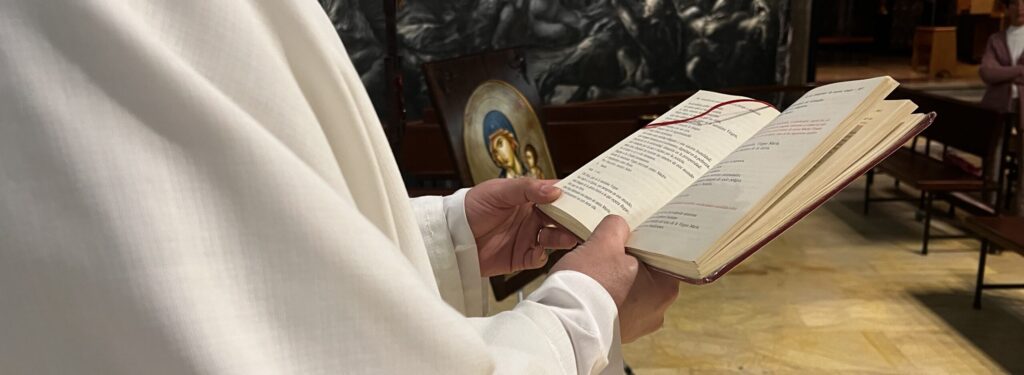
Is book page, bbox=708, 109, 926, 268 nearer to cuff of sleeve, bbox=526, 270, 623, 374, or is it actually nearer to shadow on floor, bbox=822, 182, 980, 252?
cuff of sleeve, bbox=526, 270, 623, 374

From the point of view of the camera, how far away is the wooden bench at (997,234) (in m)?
3.93

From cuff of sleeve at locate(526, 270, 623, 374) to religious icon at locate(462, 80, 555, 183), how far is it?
1852 mm

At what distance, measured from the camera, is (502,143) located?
3.13 meters

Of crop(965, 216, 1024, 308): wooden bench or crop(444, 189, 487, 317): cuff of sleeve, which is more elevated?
crop(444, 189, 487, 317): cuff of sleeve

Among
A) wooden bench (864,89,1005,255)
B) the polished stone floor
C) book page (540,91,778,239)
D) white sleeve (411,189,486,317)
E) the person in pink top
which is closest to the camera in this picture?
book page (540,91,778,239)

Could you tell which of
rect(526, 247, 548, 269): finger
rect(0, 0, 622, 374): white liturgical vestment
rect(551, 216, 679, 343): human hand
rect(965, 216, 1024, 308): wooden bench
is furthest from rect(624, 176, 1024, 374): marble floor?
rect(0, 0, 622, 374): white liturgical vestment

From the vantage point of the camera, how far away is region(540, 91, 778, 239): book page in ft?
4.38

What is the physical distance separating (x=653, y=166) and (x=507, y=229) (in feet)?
1.16

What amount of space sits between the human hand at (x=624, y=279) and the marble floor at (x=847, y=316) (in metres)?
2.67

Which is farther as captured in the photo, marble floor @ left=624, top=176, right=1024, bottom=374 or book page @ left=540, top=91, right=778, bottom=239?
marble floor @ left=624, top=176, right=1024, bottom=374

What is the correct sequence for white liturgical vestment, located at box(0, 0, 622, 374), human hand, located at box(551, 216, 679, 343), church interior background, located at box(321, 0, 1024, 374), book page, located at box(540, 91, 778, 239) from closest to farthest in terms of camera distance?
white liturgical vestment, located at box(0, 0, 622, 374) < human hand, located at box(551, 216, 679, 343) < book page, located at box(540, 91, 778, 239) < church interior background, located at box(321, 0, 1024, 374)

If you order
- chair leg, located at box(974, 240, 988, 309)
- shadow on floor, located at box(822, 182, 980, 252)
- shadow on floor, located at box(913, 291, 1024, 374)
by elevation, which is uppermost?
chair leg, located at box(974, 240, 988, 309)

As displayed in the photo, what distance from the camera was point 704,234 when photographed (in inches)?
43.5

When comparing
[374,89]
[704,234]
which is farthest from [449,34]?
[704,234]
